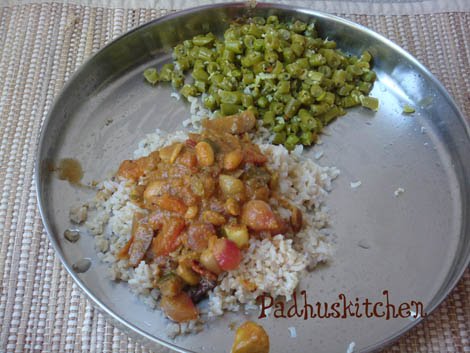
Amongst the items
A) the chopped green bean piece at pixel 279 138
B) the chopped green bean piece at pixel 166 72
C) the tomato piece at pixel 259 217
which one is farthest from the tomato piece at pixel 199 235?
the chopped green bean piece at pixel 166 72

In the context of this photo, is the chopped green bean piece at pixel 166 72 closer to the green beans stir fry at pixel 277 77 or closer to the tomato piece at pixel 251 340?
the green beans stir fry at pixel 277 77

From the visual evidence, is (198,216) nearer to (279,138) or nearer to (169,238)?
(169,238)

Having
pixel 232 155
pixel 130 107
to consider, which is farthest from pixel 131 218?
pixel 130 107

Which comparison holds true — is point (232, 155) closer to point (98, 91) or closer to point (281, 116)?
point (281, 116)

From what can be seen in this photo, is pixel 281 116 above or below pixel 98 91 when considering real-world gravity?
above

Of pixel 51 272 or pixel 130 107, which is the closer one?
pixel 51 272

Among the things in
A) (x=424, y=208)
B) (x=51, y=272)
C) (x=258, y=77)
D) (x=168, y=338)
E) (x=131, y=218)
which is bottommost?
(x=51, y=272)

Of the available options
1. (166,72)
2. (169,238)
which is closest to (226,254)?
(169,238)
